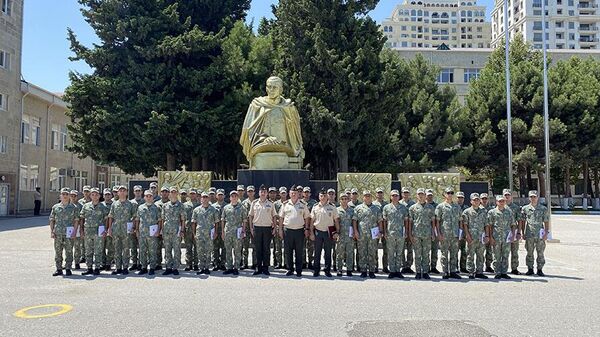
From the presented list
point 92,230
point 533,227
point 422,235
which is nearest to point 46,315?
point 92,230

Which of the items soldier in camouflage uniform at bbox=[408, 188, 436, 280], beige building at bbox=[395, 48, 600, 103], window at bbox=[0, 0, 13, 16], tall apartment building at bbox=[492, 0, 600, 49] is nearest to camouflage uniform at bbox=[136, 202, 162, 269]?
soldier in camouflage uniform at bbox=[408, 188, 436, 280]

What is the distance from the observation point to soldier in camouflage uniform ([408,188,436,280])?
9.12m

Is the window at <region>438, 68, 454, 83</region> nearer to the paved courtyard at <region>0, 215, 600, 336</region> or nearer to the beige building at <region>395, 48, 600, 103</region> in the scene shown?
the beige building at <region>395, 48, 600, 103</region>

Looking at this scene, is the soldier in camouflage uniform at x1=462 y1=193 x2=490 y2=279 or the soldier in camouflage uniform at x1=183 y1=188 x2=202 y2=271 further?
the soldier in camouflage uniform at x1=183 y1=188 x2=202 y2=271

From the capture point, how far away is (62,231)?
9320 mm

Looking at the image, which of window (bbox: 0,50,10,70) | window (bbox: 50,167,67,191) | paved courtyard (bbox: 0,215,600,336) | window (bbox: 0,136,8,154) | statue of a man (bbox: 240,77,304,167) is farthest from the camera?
window (bbox: 50,167,67,191)

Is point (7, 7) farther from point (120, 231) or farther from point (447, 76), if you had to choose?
point (447, 76)

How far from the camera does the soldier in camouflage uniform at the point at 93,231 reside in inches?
367

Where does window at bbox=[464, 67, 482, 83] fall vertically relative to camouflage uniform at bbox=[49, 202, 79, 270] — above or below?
above

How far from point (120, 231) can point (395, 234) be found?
5.19 metres

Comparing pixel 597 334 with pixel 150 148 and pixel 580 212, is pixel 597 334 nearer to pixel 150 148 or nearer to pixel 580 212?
pixel 150 148

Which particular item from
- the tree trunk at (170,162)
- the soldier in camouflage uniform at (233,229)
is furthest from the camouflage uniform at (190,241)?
the tree trunk at (170,162)

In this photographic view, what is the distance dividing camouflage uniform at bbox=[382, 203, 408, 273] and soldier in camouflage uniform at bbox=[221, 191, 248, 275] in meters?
2.77

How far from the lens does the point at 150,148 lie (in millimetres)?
22625
